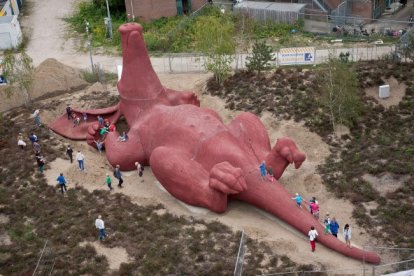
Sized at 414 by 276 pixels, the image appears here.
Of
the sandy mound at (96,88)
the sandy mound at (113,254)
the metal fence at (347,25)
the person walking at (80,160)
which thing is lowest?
the sandy mound at (113,254)

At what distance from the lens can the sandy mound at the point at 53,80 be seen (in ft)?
136

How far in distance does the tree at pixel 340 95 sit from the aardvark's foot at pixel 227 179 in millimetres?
10421

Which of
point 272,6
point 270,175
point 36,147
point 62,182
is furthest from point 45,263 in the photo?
point 272,6

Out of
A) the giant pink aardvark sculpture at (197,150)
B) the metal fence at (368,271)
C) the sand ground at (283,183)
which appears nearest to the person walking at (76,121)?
the sand ground at (283,183)

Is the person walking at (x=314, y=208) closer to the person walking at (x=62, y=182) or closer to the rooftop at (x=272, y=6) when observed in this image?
the person walking at (x=62, y=182)

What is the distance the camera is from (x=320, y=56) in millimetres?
44719

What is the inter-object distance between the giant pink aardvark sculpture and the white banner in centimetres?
1204

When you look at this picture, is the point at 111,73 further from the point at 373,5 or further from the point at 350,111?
the point at 373,5

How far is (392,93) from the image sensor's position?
3672 centimetres

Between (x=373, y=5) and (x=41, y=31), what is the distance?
106 feet

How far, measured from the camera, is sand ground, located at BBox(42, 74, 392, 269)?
78.4ft

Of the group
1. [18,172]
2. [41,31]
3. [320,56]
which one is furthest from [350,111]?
[41,31]

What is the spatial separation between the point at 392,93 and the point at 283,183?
1190 cm

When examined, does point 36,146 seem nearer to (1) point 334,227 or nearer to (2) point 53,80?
(2) point 53,80
